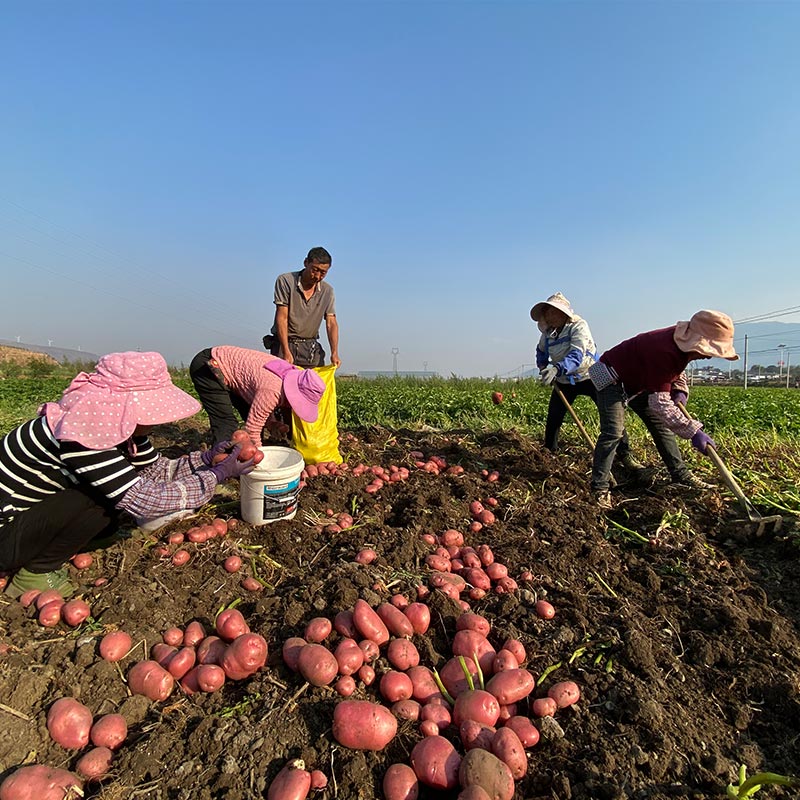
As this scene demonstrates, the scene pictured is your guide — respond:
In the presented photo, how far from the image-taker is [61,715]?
73.1 inches

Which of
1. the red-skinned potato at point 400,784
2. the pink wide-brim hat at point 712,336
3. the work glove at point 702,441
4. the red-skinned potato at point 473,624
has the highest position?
the pink wide-brim hat at point 712,336

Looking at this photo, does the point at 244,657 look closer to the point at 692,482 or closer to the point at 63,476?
the point at 63,476

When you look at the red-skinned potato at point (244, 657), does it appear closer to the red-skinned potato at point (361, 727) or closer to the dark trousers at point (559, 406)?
the red-skinned potato at point (361, 727)

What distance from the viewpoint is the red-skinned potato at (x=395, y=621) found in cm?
234

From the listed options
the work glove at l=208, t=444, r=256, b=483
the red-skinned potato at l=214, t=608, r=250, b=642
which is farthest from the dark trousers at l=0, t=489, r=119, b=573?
the red-skinned potato at l=214, t=608, r=250, b=642

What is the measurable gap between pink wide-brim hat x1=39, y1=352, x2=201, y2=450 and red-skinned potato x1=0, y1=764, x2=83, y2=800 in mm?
1333

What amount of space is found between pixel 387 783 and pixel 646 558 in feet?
7.76

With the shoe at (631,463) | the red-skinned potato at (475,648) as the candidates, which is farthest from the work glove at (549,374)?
the red-skinned potato at (475,648)

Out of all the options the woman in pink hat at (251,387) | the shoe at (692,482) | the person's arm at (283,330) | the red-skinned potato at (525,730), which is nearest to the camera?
the red-skinned potato at (525,730)

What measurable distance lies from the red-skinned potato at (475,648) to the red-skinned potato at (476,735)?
1.17 feet

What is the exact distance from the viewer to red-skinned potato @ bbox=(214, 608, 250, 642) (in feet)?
7.58

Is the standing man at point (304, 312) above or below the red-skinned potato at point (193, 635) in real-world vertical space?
above

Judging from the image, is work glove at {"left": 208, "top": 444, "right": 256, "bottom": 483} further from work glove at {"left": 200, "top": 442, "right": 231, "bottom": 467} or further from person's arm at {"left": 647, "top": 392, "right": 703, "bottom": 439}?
person's arm at {"left": 647, "top": 392, "right": 703, "bottom": 439}

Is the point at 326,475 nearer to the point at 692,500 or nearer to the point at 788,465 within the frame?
the point at 692,500
